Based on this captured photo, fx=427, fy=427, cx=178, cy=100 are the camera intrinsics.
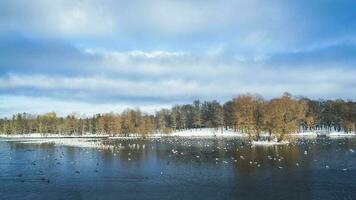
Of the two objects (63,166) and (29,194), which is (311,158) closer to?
(63,166)

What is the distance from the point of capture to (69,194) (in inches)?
1526

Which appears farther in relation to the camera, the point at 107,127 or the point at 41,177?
the point at 107,127

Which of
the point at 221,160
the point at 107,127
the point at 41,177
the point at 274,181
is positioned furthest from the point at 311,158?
the point at 107,127

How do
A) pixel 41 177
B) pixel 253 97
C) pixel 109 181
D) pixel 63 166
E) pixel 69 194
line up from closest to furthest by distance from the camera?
1. pixel 69 194
2. pixel 109 181
3. pixel 41 177
4. pixel 63 166
5. pixel 253 97

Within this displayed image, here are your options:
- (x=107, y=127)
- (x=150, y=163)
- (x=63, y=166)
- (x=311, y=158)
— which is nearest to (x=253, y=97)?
(x=311, y=158)

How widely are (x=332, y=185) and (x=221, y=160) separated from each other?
82.0ft

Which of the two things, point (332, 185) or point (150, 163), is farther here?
point (150, 163)

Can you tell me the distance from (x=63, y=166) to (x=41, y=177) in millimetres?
10509

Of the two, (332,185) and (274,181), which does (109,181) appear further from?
(332,185)

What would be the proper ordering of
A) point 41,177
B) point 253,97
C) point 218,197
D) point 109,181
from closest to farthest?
point 218,197 < point 109,181 < point 41,177 < point 253,97

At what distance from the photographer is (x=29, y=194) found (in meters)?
39.0

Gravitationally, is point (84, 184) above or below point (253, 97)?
below

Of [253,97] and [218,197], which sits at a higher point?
[253,97]

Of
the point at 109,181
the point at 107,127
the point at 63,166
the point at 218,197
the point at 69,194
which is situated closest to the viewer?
the point at 218,197
